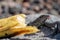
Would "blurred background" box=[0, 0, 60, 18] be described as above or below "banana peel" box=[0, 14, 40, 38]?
below

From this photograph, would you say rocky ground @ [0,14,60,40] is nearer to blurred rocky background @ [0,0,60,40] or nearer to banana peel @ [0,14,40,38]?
banana peel @ [0,14,40,38]

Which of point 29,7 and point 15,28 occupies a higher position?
point 15,28

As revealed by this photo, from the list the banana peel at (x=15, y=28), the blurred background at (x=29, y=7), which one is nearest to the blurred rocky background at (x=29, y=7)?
the blurred background at (x=29, y=7)

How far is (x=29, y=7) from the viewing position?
5.37 metres

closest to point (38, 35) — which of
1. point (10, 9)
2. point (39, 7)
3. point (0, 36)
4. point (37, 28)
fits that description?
point (37, 28)

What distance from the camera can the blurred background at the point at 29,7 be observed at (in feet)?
16.2

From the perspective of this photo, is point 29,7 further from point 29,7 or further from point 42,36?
point 42,36

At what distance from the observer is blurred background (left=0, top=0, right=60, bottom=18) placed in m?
4.95

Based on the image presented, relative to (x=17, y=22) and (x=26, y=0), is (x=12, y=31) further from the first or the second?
(x=26, y=0)

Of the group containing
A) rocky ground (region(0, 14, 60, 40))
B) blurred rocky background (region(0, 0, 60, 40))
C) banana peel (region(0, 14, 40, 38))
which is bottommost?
blurred rocky background (region(0, 0, 60, 40))

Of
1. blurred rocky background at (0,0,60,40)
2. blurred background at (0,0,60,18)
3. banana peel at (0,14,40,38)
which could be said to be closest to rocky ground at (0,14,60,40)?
banana peel at (0,14,40,38)

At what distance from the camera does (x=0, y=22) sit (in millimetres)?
1580

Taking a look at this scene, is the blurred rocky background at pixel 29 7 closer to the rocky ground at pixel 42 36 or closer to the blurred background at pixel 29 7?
the blurred background at pixel 29 7

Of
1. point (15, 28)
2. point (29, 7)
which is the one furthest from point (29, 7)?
point (15, 28)
